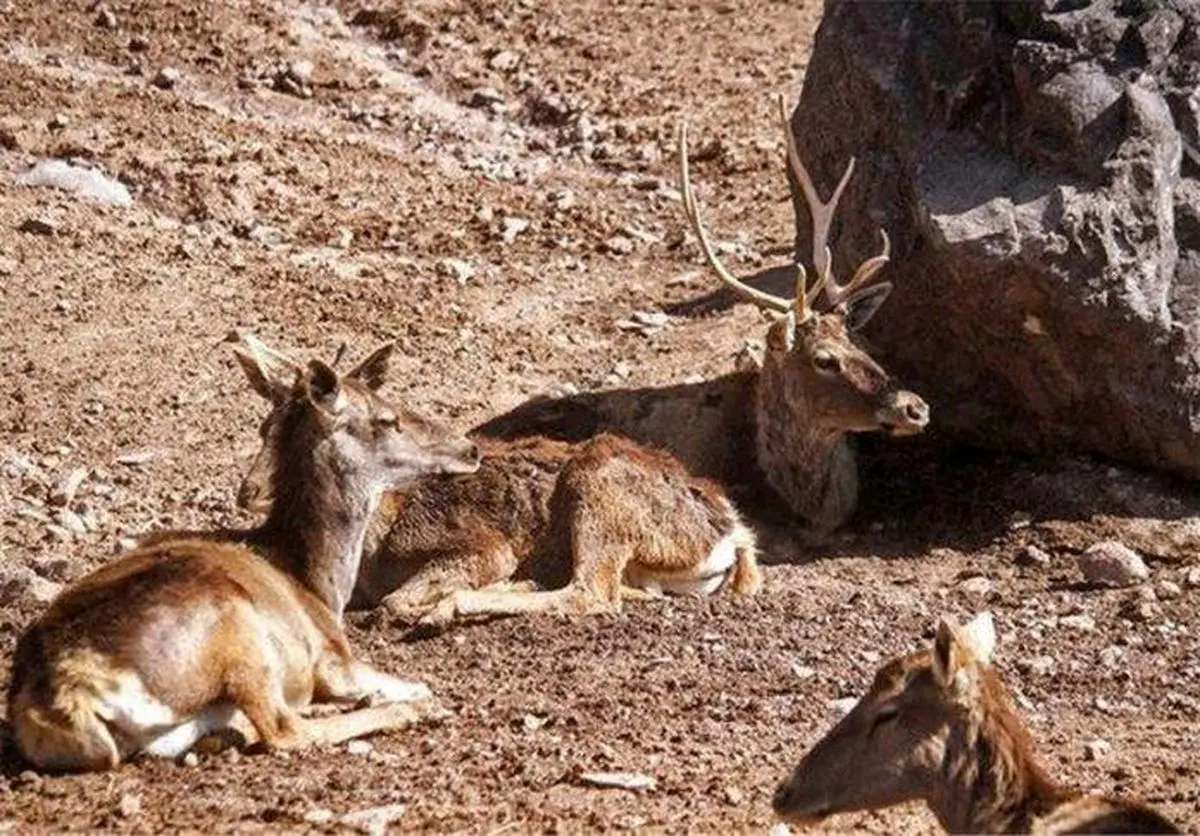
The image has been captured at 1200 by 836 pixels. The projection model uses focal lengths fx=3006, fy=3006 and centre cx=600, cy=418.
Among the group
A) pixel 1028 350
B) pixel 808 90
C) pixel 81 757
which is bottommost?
pixel 81 757

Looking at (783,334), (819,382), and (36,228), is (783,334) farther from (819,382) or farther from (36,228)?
(36,228)

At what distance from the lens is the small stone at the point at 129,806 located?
9.49m

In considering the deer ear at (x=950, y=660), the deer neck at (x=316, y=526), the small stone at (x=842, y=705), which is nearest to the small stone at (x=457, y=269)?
the deer neck at (x=316, y=526)

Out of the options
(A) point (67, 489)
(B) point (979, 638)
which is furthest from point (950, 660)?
(A) point (67, 489)

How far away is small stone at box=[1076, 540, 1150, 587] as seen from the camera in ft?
41.8

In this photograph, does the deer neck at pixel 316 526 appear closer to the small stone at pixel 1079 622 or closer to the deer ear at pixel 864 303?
the small stone at pixel 1079 622

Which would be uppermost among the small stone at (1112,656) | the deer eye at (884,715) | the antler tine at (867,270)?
the antler tine at (867,270)

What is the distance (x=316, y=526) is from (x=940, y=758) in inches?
136

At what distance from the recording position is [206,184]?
16.8m

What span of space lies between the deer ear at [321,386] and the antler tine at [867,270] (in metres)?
3.17

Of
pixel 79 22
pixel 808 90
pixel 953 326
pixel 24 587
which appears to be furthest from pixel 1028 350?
pixel 79 22

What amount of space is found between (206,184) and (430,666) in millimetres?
5857

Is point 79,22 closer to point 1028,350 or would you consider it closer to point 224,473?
point 224,473

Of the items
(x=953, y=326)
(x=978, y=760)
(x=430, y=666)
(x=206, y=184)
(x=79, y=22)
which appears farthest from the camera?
(x=79, y=22)
